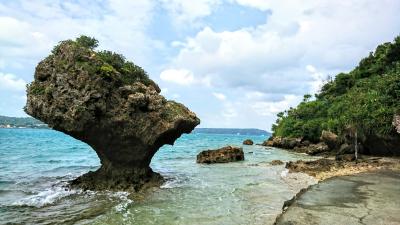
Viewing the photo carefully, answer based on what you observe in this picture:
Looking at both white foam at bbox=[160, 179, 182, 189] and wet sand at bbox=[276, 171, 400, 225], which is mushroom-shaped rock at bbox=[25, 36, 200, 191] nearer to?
white foam at bbox=[160, 179, 182, 189]

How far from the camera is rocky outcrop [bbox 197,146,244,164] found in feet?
126

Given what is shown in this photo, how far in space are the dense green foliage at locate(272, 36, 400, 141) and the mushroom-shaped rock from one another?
17.9m

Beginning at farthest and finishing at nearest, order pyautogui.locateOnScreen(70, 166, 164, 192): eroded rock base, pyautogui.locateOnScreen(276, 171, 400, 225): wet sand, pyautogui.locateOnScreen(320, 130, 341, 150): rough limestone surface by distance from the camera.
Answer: pyautogui.locateOnScreen(320, 130, 341, 150): rough limestone surface, pyautogui.locateOnScreen(70, 166, 164, 192): eroded rock base, pyautogui.locateOnScreen(276, 171, 400, 225): wet sand

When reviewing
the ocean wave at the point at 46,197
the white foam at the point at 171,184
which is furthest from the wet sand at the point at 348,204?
the ocean wave at the point at 46,197

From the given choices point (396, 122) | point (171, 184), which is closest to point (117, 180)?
point (171, 184)

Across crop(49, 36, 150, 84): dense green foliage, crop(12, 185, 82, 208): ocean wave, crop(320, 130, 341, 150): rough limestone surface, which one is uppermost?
crop(49, 36, 150, 84): dense green foliage

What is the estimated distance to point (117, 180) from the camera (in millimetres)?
21859

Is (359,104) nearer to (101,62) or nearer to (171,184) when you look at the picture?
(171,184)

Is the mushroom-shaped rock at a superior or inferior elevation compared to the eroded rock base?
superior

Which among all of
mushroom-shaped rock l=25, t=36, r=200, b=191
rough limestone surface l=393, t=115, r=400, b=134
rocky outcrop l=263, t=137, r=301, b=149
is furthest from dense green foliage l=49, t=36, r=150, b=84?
rocky outcrop l=263, t=137, r=301, b=149

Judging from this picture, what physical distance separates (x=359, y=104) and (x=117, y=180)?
24.5 metres

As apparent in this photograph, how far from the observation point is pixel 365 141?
37.3 metres

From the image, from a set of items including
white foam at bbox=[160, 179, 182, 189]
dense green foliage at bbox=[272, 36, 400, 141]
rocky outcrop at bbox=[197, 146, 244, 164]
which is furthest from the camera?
rocky outcrop at bbox=[197, 146, 244, 164]

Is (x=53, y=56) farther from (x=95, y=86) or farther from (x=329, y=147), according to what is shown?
(x=329, y=147)
